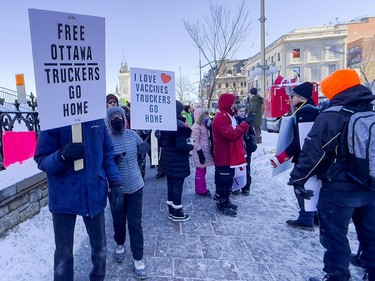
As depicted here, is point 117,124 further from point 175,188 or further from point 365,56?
point 365,56

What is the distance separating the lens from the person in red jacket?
4289 millimetres

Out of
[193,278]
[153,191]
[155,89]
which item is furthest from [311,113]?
[153,191]

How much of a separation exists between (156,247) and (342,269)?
80.3 inches

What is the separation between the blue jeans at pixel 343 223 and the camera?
2.42 meters

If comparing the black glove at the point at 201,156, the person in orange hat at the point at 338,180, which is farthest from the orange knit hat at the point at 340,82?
the black glove at the point at 201,156

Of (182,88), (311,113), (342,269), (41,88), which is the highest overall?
(182,88)

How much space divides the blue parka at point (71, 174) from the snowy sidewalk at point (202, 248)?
110 centimetres

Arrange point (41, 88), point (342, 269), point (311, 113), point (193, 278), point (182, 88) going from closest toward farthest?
→ 1. point (41, 88)
2. point (342, 269)
3. point (193, 278)
4. point (311, 113)
5. point (182, 88)

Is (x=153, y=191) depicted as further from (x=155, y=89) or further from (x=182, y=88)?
(x=182, y=88)

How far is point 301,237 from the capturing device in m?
3.78

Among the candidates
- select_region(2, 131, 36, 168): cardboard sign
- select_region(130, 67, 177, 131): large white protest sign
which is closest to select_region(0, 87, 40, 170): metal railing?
select_region(2, 131, 36, 168): cardboard sign

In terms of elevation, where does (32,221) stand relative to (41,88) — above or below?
below

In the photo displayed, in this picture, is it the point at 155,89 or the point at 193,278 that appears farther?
the point at 155,89

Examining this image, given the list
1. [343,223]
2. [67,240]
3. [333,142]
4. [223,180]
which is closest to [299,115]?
[333,142]
